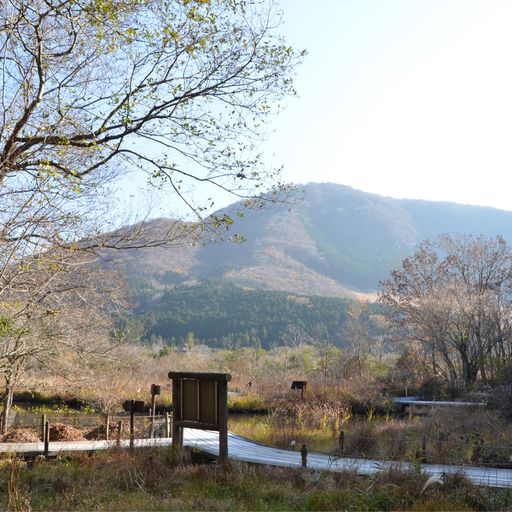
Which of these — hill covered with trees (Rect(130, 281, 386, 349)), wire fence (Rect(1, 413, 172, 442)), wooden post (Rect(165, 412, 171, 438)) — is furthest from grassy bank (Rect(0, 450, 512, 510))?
hill covered with trees (Rect(130, 281, 386, 349))

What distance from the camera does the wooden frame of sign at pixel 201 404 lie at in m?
9.71

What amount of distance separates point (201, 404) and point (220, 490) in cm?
198

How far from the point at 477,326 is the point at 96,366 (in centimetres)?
1602

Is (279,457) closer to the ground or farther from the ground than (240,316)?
closer to the ground

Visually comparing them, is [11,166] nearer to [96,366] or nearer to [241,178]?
[241,178]

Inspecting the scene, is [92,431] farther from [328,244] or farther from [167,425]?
[328,244]

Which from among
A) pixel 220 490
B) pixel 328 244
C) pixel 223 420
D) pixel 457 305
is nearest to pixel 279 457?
pixel 223 420

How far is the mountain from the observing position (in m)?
123

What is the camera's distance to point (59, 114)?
8781mm

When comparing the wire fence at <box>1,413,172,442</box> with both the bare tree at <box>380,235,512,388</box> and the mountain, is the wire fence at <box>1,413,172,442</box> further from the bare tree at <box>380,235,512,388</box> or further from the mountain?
the mountain

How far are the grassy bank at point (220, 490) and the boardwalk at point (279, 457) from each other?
0.49 metres

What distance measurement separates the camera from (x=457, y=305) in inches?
1102

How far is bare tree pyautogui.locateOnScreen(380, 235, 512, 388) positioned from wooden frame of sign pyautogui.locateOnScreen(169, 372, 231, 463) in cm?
1768

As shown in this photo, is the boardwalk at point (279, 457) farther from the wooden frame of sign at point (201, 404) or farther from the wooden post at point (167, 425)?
the wooden frame of sign at point (201, 404)
